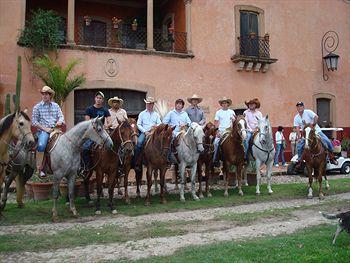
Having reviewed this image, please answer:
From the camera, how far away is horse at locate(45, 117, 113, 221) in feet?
28.8

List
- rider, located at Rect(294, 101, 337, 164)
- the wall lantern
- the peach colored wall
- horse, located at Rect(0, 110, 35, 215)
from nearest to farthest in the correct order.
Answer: horse, located at Rect(0, 110, 35, 215)
rider, located at Rect(294, 101, 337, 164)
the peach colored wall
the wall lantern

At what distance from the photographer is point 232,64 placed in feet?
63.7

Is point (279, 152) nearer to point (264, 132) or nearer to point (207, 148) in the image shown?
point (264, 132)

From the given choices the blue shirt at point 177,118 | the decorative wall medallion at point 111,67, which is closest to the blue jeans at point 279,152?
the decorative wall medallion at point 111,67

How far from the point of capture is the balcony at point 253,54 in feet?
63.3

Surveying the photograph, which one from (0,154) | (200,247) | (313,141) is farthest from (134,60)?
(200,247)

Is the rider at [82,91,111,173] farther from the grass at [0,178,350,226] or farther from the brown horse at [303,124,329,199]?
the brown horse at [303,124,329,199]

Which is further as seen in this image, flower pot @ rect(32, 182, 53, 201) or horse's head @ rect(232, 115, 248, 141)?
horse's head @ rect(232, 115, 248, 141)

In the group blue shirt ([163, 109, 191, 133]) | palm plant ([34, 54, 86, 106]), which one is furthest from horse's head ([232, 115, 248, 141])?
palm plant ([34, 54, 86, 106])

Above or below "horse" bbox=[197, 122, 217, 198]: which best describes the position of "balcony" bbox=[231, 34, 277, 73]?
above

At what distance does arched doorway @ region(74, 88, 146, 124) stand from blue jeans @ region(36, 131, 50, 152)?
7.28 meters

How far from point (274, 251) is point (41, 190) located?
686cm

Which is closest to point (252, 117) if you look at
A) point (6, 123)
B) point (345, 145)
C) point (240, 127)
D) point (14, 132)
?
point (240, 127)

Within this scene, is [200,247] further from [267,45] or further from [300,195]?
[267,45]
